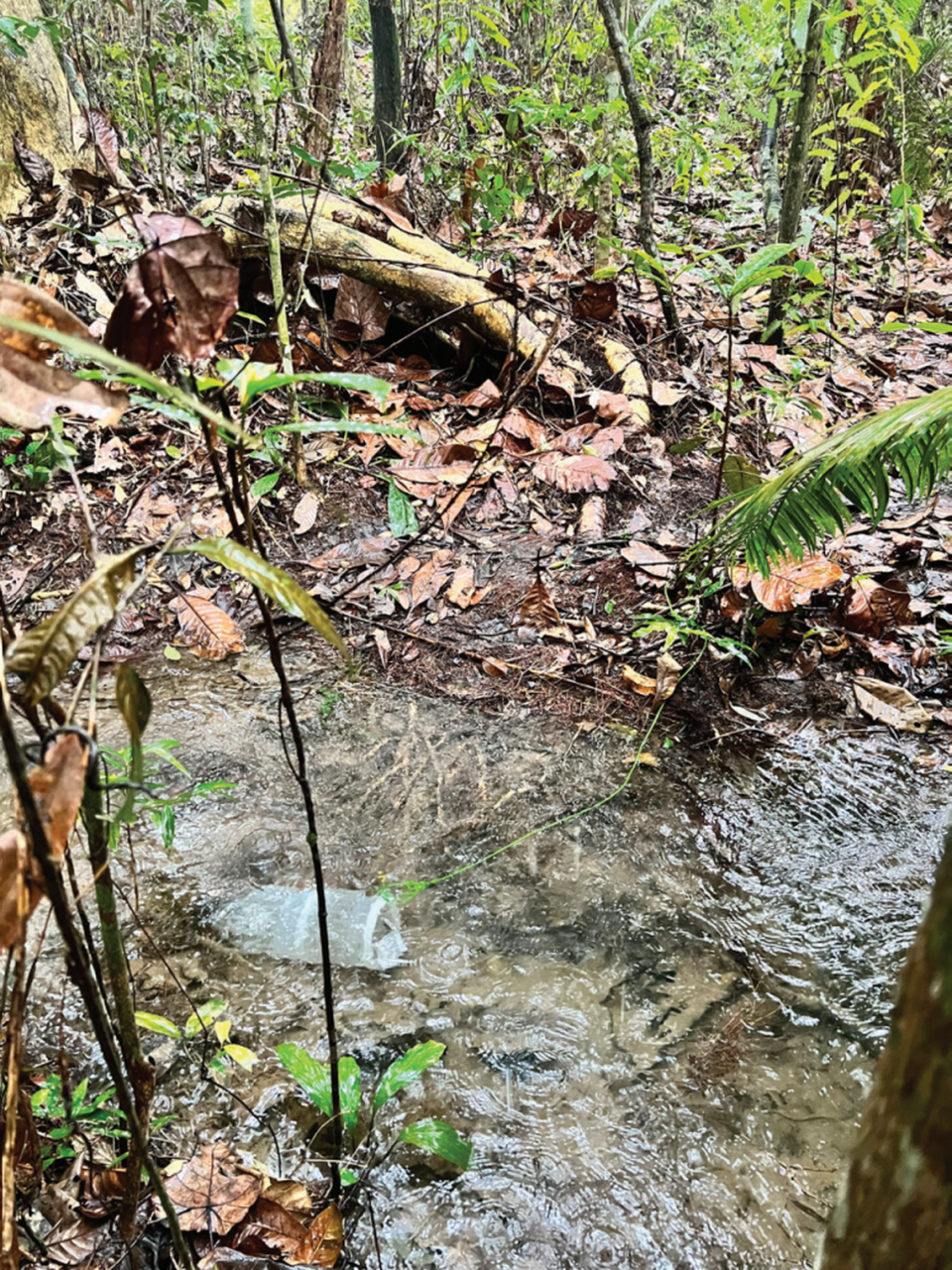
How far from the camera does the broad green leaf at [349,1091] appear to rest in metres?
1.35

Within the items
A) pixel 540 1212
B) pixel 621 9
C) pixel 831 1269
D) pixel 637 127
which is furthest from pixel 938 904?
pixel 621 9

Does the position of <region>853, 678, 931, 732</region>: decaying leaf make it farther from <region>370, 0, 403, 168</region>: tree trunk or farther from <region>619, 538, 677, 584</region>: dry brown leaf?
<region>370, 0, 403, 168</region>: tree trunk

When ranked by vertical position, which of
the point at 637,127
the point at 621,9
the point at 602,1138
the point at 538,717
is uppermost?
the point at 621,9

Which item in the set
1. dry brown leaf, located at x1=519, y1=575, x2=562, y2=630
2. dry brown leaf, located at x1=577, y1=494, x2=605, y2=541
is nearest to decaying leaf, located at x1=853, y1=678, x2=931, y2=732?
dry brown leaf, located at x1=519, y1=575, x2=562, y2=630

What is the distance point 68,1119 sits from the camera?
1176 millimetres

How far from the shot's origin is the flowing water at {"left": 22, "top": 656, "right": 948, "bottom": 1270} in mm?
1442

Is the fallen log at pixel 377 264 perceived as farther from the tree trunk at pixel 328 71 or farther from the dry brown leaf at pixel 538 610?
the dry brown leaf at pixel 538 610

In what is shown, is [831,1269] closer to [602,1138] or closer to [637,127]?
[602,1138]

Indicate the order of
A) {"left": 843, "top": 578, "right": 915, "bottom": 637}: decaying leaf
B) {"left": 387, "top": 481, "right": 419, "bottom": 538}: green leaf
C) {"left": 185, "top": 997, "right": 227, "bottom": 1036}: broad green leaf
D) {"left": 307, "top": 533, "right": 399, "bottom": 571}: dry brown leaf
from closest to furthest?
{"left": 185, "top": 997, "right": 227, "bottom": 1036}: broad green leaf → {"left": 387, "top": 481, "right": 419, "bottom": 538}: green leaf → {"left": 843, "top": 578, "right": 915, "bottom": 637}: decaying leaf → {"left": 307, "top": 533, "right": 399, "bottom": 571}: dry brown leaf

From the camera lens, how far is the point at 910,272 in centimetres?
600

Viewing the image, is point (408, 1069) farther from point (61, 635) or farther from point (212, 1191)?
point (61, 635)

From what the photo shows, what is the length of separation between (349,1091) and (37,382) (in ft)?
4.06

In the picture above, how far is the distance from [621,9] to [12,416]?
646 cm

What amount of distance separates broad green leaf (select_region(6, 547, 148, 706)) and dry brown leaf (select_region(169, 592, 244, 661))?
2253mm
